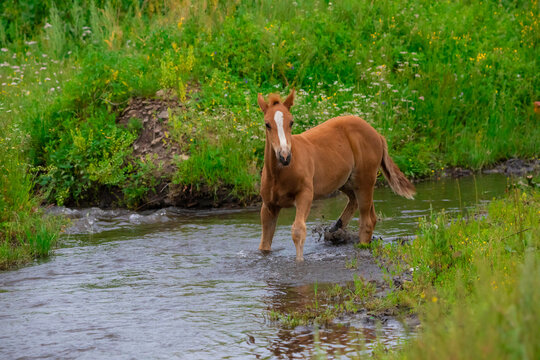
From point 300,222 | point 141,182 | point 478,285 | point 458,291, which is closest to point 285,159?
point 300,222

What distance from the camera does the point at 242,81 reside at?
14.2m

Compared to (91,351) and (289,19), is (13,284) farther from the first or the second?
(289,19)

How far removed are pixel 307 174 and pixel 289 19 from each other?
29.8ft

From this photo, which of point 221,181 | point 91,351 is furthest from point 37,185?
point 91,351

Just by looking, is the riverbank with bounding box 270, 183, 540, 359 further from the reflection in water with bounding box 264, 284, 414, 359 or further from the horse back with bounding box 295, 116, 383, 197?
the horse back with bounding box 295, 116, 383, 197

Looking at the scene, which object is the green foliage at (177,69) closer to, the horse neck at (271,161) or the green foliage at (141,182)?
the green foliage at (141,182)

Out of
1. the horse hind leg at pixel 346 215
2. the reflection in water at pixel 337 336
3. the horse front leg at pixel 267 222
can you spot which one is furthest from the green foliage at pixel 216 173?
the reflection in water at pixel 337 336

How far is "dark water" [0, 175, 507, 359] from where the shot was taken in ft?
18.6

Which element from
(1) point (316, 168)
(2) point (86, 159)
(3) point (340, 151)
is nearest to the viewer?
(1) point (316, 168)

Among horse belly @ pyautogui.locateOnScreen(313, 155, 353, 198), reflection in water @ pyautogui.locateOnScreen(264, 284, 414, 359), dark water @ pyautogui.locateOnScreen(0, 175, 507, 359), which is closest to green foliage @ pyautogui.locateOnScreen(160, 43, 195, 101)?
dark water @ pyautogui.locateOnScreen(0, 175, 507, 359)

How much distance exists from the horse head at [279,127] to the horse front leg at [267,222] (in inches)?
35.2

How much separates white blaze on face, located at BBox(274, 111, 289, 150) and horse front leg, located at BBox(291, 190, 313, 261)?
2.98 feet

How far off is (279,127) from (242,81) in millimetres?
6715

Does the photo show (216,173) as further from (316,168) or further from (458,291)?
(458,291)
